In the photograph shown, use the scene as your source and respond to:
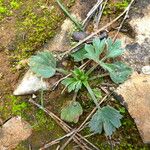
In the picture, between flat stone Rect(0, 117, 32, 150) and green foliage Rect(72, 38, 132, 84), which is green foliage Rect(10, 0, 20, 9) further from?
flat stone Rect(0, 117, 32, 150)

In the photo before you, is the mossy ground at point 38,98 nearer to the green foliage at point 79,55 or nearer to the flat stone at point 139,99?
the flat stone at point 139,99

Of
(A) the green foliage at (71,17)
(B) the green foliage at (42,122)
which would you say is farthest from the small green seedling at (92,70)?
(A) the green foliage at (71,17)

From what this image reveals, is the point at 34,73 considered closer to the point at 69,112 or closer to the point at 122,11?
the point at 69,112

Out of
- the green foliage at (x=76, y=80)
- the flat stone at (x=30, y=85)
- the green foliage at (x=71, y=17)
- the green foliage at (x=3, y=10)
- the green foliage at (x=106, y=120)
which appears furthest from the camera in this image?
the green foliage at (x=3, y=10)

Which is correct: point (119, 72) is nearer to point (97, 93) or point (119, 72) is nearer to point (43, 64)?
point (97, 93)

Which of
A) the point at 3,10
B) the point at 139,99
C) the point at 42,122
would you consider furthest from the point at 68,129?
the point at 3,10

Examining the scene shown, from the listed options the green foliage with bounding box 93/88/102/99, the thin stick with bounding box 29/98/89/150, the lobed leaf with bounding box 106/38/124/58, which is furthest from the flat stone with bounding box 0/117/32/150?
the lobed leaf with bounding box 106/38/124/58
